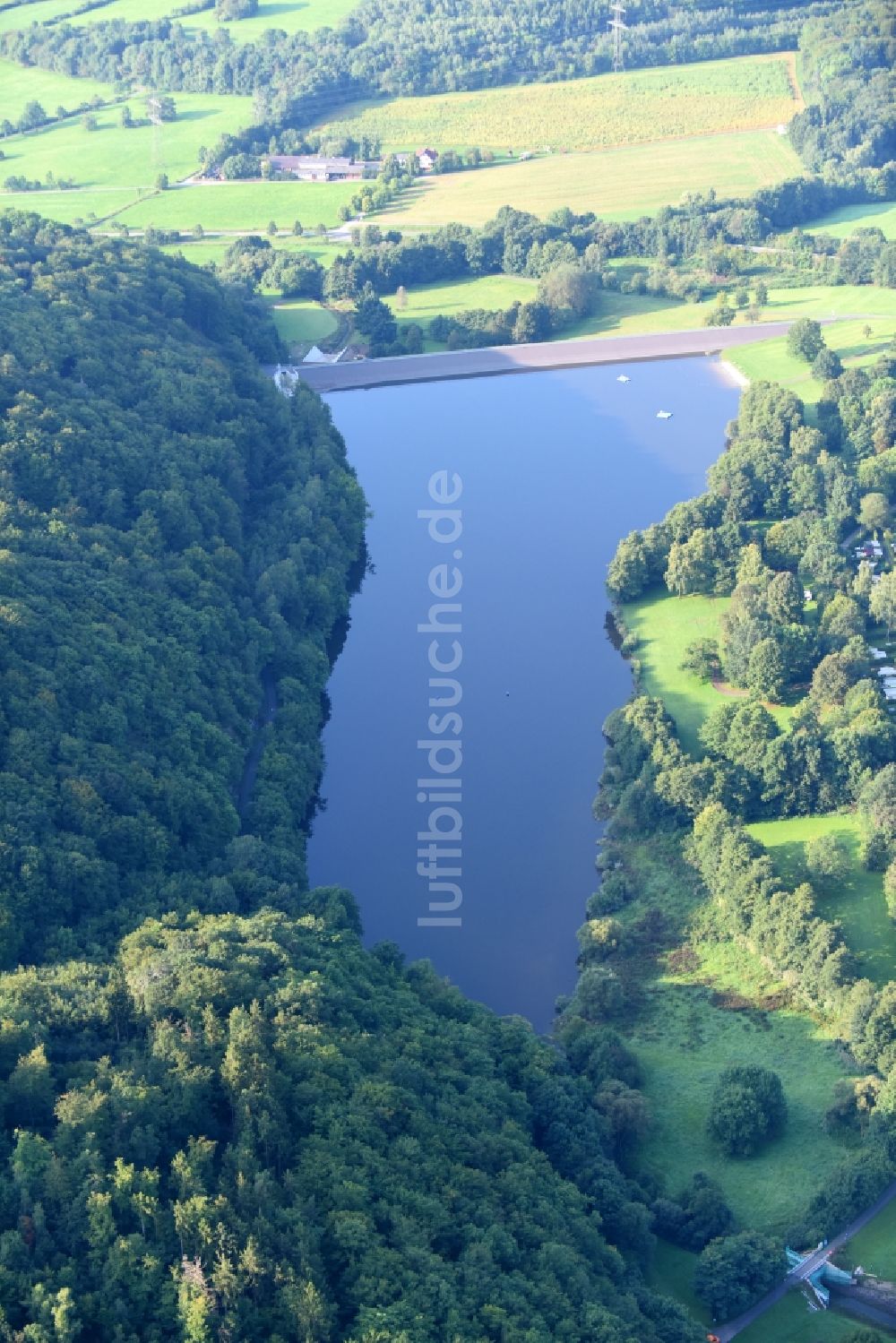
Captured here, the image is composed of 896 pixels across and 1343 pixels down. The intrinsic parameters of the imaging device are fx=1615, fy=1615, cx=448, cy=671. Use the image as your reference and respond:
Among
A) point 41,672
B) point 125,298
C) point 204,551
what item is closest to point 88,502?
point 204,551

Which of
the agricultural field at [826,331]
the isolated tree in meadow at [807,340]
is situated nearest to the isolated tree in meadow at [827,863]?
the agricultural field at [826,331]

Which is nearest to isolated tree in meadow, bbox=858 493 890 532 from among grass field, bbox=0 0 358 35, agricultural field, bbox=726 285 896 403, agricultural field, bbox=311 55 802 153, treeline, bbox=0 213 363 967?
agricultural field, bbox=726 285 896 403

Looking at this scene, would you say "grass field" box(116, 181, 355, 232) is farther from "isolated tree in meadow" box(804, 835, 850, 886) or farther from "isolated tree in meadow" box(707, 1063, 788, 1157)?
"isolated tree in meadow" box(707, 1063, 788, 1157)

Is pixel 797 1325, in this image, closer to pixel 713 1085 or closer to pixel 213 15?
pixel 713 1085

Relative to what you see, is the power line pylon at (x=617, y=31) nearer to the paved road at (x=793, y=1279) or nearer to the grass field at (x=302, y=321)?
the grass field at (x=302, y=321)

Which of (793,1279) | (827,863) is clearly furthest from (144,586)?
→ (793,1279)

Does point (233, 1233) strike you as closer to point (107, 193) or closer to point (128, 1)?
point (107, 193)
